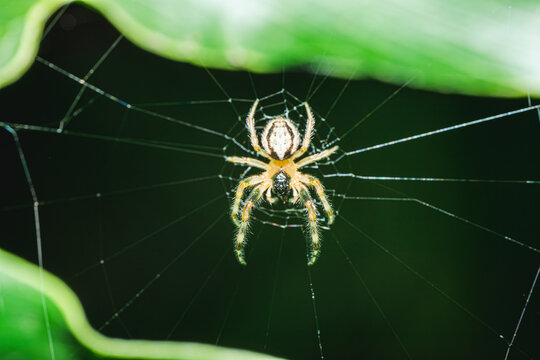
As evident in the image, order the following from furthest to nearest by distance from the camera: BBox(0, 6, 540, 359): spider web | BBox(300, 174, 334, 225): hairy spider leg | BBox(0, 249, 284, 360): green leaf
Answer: BBox(300, 174, 334, 225): hairy spider leg < BBox(0, 6, 540, 359): spider web < BBox(0, 249, 284, 360): green leaf

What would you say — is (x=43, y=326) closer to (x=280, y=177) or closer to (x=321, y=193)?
(x=321, y=193)

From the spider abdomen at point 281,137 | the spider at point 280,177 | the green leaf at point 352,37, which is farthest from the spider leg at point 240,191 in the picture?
the green leaf at point 352,37

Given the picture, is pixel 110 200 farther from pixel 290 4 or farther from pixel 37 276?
pixel 290 4

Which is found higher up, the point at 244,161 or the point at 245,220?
the point at 244,161

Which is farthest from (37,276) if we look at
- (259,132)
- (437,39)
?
(259,132)

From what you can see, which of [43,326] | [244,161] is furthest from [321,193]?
[43,326]

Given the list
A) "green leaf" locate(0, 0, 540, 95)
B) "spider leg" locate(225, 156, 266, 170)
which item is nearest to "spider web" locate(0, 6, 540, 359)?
"spider leg" locate(225, 156, 266, 170)

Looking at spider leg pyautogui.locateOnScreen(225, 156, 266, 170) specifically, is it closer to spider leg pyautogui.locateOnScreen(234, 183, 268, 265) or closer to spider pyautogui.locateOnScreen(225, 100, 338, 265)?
spider pyautogui.locateOnScreen(225, 100, 338, 265)
